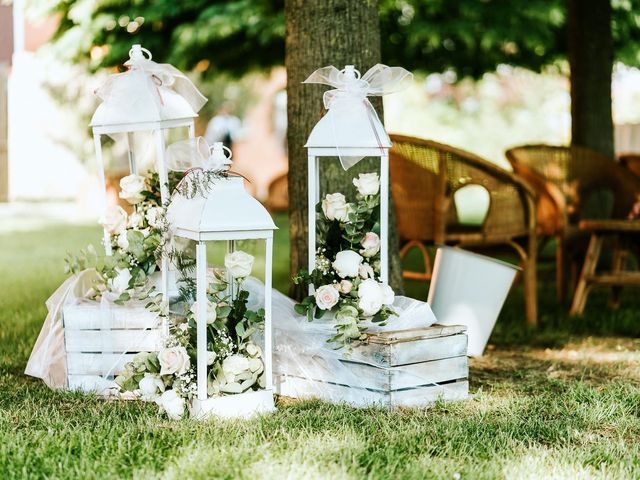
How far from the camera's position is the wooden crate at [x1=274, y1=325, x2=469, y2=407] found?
336cm

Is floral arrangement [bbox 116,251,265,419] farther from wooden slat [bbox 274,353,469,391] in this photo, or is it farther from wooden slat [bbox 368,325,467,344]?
wooden slat [bbox 368,325,467,344]

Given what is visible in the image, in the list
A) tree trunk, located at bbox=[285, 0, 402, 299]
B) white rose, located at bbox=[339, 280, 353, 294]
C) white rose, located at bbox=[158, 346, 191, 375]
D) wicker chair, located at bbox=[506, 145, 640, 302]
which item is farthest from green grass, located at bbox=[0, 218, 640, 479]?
wicker chair, located at bbox=[506, 145, 640, 302]

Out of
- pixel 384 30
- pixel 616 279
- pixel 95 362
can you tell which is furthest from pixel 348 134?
pixel 384 30

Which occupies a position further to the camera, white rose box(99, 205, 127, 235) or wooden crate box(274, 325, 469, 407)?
white rose box(99, 205, 127, 235)

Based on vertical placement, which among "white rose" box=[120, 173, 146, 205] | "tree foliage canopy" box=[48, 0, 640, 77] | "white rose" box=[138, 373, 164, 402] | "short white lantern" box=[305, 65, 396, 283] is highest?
"tree foliage canopy" box=[48, 0, 640, 77]

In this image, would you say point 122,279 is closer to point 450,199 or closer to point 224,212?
point 224,212

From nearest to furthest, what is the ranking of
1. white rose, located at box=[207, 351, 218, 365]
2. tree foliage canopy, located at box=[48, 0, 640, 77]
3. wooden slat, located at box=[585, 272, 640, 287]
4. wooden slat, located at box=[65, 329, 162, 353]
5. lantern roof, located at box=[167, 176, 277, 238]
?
1. lantern roof, located at box=[167, 176, 277, 238]
2. white rose, located at box=[207, 351, 218, 365]
3. wooden slat, located at box=[65, 329, 162, 353]
4. wooden slat, located at box=[585, 272, 640, 287]
5. tree foliage canopy, located at box=[48, 0, 640, 77]

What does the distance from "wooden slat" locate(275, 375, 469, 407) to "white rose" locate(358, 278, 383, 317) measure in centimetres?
29

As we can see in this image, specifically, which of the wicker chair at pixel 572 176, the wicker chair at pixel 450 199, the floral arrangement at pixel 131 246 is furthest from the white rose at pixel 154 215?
the wicker chair at pixel 572 176

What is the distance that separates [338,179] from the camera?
162 inches

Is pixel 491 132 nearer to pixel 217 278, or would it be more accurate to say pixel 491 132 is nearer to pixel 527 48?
pixel 527 48

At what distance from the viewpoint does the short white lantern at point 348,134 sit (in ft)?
11.6

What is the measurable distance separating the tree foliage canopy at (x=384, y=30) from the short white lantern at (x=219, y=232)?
14.7 feet

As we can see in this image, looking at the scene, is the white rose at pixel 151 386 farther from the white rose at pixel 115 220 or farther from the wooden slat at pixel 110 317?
the white rose at pixel 115 220
